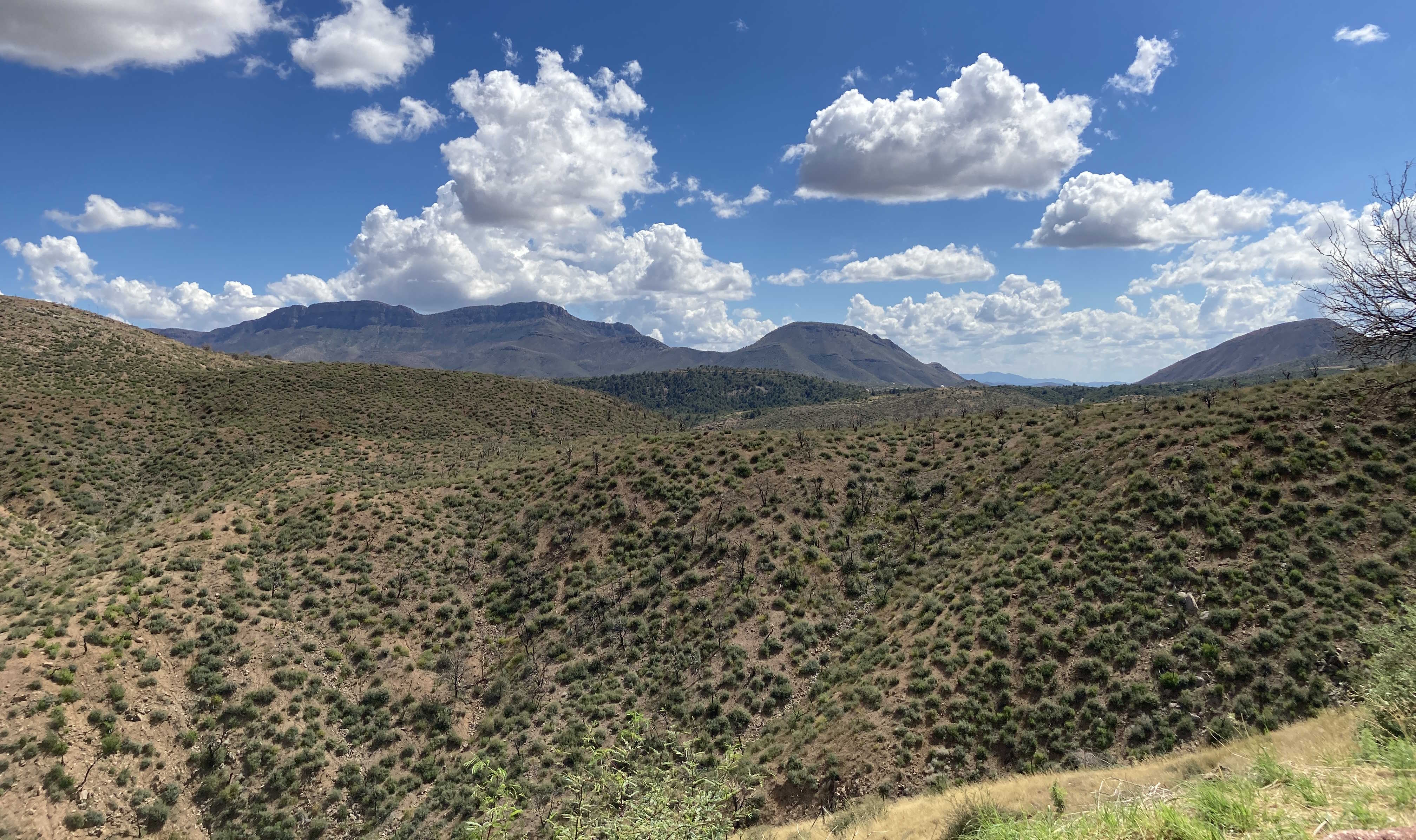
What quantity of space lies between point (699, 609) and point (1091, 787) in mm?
17383

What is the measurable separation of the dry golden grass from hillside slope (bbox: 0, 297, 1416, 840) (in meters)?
3.40

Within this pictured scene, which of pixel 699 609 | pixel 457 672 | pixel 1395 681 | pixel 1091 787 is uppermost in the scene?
pixel 1395 681

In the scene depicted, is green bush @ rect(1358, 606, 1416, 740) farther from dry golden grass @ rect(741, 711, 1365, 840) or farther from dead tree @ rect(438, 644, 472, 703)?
dead tree @ rect(438, 644, 472, 703)

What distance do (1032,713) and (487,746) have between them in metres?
19.3

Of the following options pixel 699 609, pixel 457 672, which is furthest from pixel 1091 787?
pixel 457 672

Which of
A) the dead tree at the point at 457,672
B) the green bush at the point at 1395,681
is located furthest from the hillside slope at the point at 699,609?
the green bush at the point at 1395,681

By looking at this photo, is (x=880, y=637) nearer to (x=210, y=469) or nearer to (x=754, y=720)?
(x=754, y=720)

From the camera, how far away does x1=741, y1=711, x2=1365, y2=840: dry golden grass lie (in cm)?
823

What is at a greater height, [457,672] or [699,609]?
[699,609]

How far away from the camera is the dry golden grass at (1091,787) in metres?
8.23

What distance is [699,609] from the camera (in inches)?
1010

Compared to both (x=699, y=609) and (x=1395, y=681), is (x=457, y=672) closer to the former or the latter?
(x=699, y=609)

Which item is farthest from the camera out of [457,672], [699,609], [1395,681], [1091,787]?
[699,609]

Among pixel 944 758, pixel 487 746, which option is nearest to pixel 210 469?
pixel 487 746
